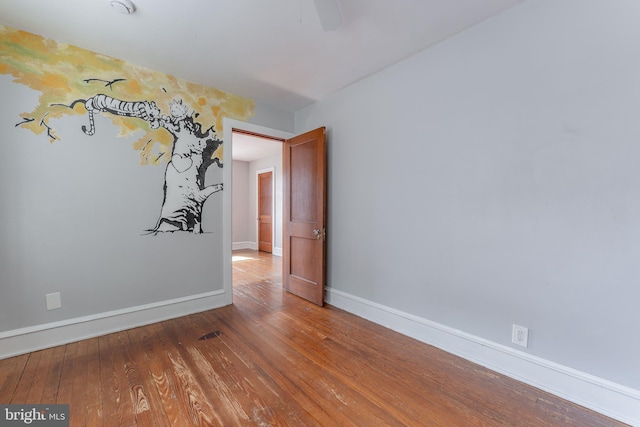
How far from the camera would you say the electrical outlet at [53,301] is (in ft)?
7.30

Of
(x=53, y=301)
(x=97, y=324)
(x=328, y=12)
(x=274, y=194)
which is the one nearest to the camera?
(x=328, y=12)

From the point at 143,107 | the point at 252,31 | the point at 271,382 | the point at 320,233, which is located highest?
the point at 252,31

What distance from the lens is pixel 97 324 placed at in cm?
242

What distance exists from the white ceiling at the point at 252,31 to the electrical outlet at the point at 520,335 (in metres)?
2.29

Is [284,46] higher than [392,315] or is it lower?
higher

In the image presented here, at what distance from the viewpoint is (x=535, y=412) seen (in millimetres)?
1540

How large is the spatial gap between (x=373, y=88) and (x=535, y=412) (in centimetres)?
290

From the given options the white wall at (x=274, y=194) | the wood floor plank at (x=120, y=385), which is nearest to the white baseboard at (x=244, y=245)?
the white wall at (x=274, y=194)

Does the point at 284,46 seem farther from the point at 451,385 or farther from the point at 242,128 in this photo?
the point at 451,385

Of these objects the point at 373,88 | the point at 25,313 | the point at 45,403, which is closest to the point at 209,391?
the point at 45,403

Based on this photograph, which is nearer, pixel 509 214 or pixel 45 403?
pixel 45 403

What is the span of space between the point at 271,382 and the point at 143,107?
281cm

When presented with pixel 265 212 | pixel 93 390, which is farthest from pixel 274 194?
pixel 93 390

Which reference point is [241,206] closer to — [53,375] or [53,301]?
[53,301]
